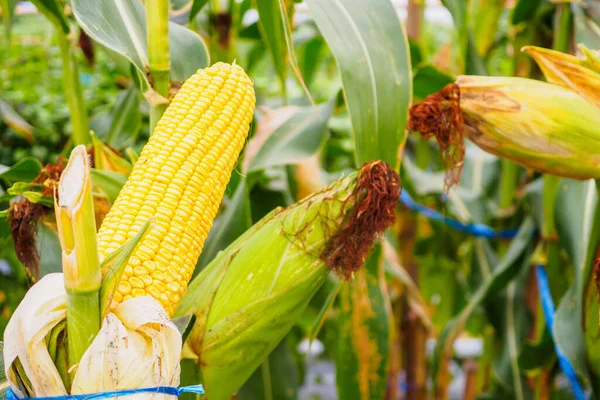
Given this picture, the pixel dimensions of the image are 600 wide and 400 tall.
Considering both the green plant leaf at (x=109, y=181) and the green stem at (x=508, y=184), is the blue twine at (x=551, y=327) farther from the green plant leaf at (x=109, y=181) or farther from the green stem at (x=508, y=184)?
the green plant leaf at (x=109, y=181)

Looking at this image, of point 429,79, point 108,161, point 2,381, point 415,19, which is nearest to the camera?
point 2,381

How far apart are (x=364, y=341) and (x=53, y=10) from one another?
72cm

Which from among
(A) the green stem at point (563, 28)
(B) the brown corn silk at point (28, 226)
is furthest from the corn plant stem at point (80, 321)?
(A) the green stem at point (563, 28)

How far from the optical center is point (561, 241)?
1062 millimetres

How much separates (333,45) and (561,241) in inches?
24.0

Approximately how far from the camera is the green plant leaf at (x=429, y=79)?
3.34 feet

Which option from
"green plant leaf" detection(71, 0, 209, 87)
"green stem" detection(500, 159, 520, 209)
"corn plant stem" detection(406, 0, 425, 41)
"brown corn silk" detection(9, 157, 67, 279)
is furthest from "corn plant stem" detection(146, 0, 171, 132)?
"corn plant stem" detection(406, 0, 425, 41)

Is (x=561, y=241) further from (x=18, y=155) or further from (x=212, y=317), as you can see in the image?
(x=18, y=155)

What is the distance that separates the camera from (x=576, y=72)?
67 centimetres

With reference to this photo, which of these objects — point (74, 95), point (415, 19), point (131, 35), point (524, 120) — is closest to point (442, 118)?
point (524, 120)

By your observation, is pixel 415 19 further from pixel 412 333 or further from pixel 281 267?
pixel 281 267

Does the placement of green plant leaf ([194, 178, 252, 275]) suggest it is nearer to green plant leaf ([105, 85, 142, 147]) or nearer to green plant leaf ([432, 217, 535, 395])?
green plant leaf ([105, 85, 142, 147])

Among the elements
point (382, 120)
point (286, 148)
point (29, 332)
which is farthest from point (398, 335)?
point (29, 332)

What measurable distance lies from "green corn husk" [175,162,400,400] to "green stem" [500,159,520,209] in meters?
0.77
